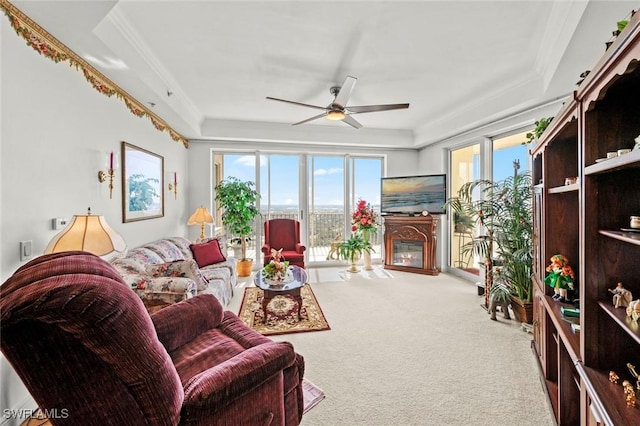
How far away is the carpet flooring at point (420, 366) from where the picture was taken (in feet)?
5.49

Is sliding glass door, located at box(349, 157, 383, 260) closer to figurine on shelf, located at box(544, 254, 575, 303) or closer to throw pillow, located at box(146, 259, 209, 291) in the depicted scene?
throw pillow, located at box(146, 259, 209, 291)

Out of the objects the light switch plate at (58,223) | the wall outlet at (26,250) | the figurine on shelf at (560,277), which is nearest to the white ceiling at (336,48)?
the light switch plate at (58,223)

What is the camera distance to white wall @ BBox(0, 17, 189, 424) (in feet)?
5.11

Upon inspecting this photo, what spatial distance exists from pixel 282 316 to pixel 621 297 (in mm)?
2699

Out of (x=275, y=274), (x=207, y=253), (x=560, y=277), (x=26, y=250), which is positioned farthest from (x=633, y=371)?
(x=207, y=253)

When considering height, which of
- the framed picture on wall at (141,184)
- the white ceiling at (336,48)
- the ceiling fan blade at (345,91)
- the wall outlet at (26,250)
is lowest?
the wall outlet at (26,250)

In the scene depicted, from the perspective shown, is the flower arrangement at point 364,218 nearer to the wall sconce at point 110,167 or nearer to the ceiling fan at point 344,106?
the ceiling fan at point 344,106

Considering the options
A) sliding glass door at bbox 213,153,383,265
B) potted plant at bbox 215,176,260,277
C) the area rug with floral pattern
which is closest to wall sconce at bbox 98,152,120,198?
the area rug with floral pattern

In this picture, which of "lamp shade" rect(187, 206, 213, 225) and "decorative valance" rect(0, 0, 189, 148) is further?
"lamp shade" rect(187, 206, 213, 225)

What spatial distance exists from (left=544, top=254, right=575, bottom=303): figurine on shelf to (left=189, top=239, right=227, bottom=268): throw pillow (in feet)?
11.8

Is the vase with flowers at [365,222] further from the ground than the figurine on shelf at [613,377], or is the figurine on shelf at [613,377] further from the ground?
the vase with flowers at [365,222]

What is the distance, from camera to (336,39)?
2.32 metres

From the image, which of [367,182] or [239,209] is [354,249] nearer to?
[367,182]

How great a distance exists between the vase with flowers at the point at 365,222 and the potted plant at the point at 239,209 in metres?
1.91
